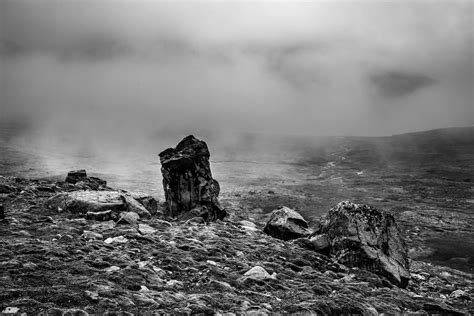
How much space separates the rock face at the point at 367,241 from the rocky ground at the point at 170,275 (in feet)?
2.93

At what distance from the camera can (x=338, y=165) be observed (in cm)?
14338

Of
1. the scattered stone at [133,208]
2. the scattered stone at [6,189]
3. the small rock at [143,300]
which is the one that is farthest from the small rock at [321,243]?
the scattered stone at [6,189]

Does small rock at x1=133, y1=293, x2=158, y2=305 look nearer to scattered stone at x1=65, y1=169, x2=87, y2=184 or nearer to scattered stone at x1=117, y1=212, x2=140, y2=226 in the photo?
scattered stone at x1=117, y1=212, x2=140, y2=226

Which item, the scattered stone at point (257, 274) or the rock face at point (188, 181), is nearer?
the scattered stone at point (257, 274)

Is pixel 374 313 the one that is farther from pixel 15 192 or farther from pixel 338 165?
pixel 338 165

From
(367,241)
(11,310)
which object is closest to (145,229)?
(11,310)

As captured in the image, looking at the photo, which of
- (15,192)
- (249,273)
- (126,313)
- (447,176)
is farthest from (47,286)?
(447,176)

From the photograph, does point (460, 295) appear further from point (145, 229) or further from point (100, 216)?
point (100, 216)

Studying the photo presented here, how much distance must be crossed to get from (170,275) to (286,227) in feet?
37.9

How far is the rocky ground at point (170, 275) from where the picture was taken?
28.7 ft

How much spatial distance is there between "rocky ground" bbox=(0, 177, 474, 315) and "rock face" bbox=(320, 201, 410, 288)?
893mm

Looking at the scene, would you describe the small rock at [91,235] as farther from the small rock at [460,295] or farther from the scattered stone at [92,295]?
the small rock at [460,295]

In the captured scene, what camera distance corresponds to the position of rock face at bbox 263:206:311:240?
21350 mm

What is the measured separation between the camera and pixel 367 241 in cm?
1672
